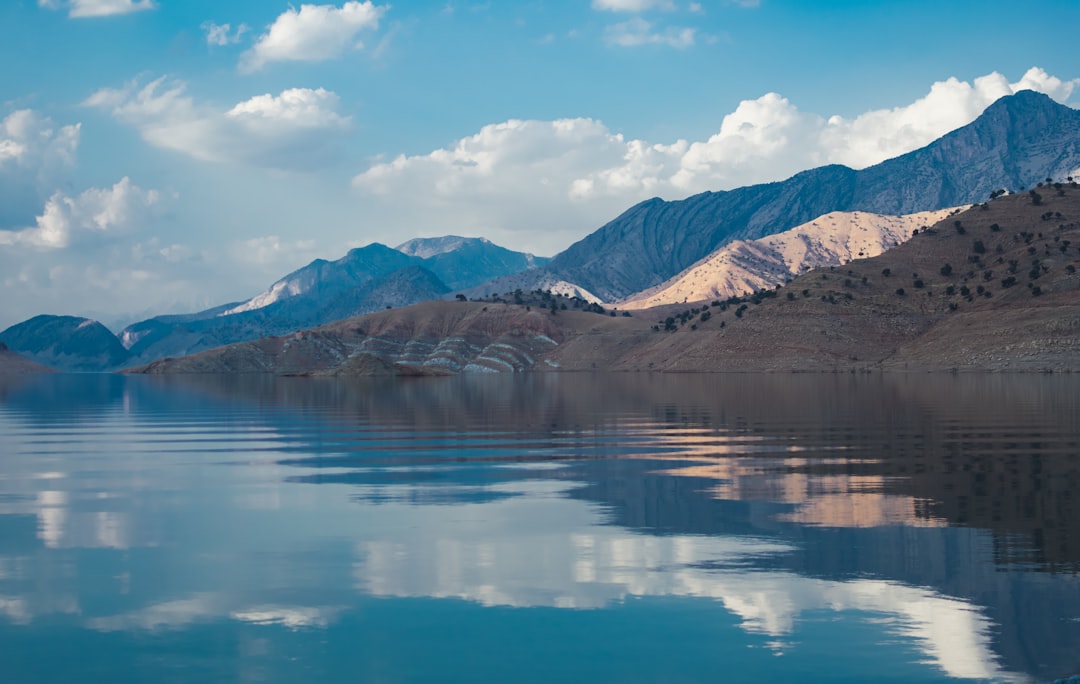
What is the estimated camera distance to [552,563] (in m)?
21.6

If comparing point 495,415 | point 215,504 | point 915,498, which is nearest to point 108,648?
point 215,504

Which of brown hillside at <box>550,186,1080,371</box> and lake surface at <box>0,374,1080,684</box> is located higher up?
brown hillside at <box>550,186,1080,371</box>

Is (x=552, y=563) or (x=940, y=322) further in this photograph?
(x=940, y=322)

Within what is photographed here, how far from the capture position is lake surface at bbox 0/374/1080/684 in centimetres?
1536

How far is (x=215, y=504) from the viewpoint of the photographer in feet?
99.8

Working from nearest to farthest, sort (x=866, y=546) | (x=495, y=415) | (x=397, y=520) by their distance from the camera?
(x=866, y=546)
(x=397, y=520)
(x=495, y=415)

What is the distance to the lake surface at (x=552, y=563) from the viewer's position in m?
15.4

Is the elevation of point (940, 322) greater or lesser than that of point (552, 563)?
greater

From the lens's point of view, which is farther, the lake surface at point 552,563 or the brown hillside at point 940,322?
the brown hillside at point 940,322

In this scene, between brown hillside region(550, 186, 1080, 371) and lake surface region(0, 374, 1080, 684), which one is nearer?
lake surface region(0, 374, 1080, 684)

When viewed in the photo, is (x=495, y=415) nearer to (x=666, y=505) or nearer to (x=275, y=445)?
(x=275, y=445)

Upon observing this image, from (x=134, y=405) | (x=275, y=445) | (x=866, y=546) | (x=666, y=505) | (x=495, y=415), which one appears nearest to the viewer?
(x=866, y=546)

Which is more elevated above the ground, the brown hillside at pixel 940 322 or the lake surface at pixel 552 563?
the brown hillside at pixel 940 322

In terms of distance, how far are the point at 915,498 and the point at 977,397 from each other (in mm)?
56868
